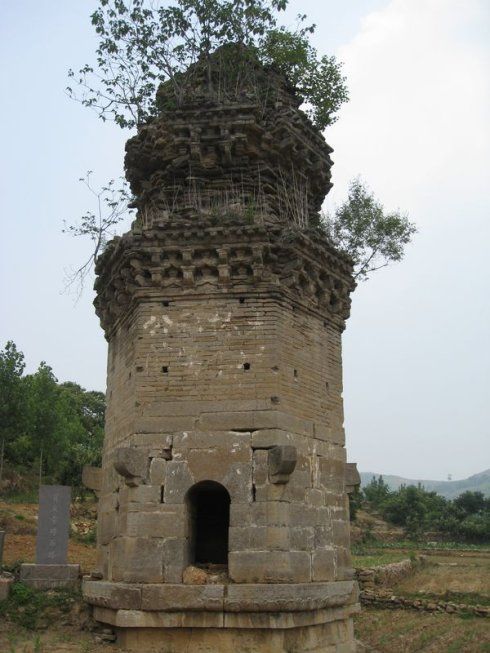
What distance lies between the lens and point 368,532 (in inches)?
1734

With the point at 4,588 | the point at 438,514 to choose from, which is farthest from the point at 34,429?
the point at 438,514

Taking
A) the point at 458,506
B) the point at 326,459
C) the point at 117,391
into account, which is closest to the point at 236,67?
the point at 117,391

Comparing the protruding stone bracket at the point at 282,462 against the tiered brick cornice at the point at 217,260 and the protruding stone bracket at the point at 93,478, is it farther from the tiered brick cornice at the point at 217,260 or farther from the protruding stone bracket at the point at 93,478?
the protruding stone bracket at the point at 93,478

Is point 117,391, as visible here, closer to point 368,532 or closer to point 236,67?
point 236,67

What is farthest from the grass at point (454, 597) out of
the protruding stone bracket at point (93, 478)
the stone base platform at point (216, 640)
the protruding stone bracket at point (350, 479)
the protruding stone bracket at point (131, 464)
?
the protruding stone bracket at point (131, 464)

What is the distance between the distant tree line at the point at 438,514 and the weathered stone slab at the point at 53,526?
37681mm

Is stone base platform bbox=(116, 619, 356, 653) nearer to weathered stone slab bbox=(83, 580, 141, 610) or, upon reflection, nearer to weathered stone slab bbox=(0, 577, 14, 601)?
weathered stone slab bbox=(83, 580, 141, 610)

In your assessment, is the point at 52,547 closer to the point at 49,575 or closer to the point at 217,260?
the point at 49,575

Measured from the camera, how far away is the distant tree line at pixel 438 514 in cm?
4706

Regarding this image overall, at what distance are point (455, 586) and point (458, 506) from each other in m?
31.0

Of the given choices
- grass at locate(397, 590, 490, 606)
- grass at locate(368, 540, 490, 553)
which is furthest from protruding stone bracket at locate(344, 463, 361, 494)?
grass at locate(368, 540, 490, 553)

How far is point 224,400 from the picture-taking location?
9.73 meters

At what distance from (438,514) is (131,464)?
47.5 m

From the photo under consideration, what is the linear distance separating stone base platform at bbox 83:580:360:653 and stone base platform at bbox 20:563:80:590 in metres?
2.20
